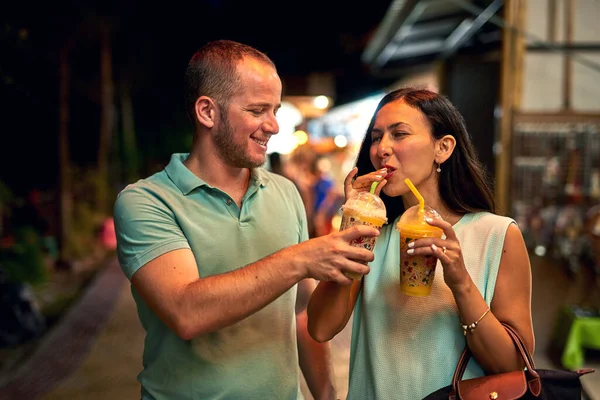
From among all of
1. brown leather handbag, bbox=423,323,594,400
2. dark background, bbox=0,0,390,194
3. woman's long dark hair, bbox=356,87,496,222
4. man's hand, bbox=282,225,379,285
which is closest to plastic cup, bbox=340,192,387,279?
man's hand, bbox=282,225,379,285

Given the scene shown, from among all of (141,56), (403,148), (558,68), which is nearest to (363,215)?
(403,148)

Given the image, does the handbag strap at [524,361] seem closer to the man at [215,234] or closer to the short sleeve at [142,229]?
the man at [215,234]

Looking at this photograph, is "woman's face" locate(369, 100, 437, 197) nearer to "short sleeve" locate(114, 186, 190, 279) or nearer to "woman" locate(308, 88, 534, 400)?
"woman" locate(308, 88, 534, 400)

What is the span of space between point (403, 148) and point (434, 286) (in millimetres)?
561

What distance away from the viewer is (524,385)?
6.77 ft

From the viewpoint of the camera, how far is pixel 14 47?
764 cm

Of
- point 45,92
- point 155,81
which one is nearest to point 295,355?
point 45,92

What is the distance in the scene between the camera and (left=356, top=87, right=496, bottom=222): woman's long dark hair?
7.93 feet

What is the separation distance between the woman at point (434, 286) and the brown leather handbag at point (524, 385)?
53 mm

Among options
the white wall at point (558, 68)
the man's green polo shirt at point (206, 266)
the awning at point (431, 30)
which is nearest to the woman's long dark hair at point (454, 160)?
the man's green polo shirt at point (206, 266)

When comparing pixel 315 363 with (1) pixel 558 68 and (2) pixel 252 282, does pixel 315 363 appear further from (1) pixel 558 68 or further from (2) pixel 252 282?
(1) pixel 558 68

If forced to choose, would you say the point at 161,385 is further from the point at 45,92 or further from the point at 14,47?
the point at 45,92

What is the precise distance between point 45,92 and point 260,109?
37.0 feet

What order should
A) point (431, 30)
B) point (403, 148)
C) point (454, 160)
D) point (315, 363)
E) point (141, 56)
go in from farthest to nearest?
point (141, 56) < point (431, 30) < point (315, 363) < point (454, 160) < point (403, 148)
